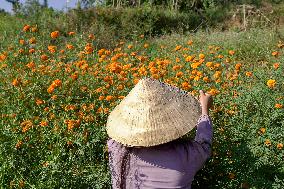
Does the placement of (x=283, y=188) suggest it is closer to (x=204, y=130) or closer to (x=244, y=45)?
(x=204, y=130)

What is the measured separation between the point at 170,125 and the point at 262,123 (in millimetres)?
1569

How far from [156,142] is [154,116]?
0.13 m

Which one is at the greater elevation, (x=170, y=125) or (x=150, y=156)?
(x=170, y=125)

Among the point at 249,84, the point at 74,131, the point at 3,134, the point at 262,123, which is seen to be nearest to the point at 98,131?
the point at 74,131

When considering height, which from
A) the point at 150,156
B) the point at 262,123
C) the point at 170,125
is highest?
the point at 170,125

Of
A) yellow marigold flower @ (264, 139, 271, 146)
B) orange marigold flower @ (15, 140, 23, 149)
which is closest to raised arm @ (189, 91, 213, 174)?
yellow marigold flower @ (264, 139, 271, 146)

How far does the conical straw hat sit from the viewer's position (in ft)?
6.76

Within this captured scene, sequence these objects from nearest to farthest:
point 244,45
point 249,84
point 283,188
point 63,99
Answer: point 283,188, point 63,99, point 249,84, point 244,45

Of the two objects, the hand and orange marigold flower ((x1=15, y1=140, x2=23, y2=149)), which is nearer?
the hand

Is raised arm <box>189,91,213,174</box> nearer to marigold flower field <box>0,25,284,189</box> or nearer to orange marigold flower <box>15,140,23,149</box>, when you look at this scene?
marigold flower field <box>0,25,284,189</box>

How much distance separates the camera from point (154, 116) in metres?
2.10

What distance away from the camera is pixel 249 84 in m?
4.23

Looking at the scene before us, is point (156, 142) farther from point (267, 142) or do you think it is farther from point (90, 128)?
point (267, 142)

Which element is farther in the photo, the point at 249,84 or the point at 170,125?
the point at 249,84
